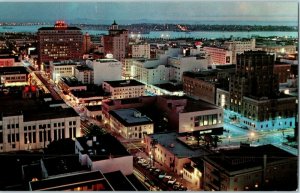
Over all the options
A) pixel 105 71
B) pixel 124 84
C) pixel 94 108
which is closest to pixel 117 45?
pixel 105 71

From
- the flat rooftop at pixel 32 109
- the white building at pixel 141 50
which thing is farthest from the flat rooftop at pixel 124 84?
the white building at pixel 141 50

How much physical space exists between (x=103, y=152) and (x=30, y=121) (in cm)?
159

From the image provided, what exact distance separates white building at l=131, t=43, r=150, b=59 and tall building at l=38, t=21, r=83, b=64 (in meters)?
1.47

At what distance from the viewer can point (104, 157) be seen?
4.19 meters

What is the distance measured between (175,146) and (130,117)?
1.58 meters

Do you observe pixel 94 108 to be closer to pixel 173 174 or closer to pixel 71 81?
pixel 71 81

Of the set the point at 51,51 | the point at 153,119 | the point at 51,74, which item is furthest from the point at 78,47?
the point at 153,119

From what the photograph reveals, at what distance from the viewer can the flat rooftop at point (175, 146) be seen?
4.80m

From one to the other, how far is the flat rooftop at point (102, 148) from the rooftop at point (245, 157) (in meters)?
0.85

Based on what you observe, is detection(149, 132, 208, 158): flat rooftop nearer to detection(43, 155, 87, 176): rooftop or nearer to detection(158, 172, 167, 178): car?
detection(158, 172, 167, 178): car

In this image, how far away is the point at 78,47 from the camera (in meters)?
12.5

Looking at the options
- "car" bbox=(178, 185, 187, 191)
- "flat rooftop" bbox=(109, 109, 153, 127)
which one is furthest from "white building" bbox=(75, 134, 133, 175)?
"flat rooftop" bbox=(109, 109, 153, 127)

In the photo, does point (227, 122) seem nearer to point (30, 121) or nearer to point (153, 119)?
point (153, 119)

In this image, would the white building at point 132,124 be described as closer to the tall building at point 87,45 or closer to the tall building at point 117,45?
the tall building at point 117,45
